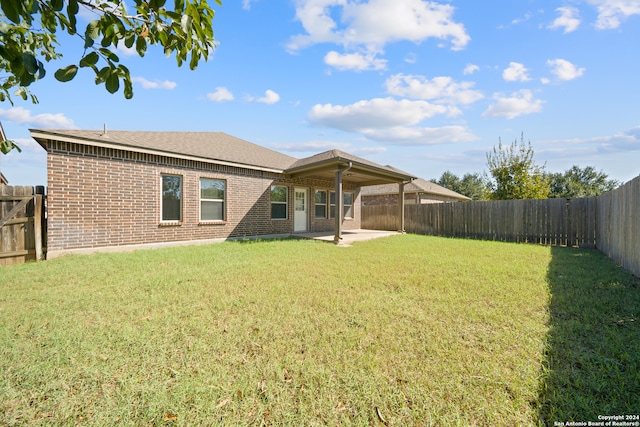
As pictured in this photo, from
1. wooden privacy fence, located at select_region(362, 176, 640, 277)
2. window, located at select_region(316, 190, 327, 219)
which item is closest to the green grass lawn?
wooden privacy fence, located at select_region(362, 176, 640, 277)

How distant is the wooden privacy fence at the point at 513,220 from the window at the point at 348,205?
11.0 feet

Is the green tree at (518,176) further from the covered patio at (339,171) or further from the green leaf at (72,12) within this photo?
the green leaf at (72,12)

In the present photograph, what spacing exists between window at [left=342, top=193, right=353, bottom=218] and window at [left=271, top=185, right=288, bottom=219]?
15.7 ft

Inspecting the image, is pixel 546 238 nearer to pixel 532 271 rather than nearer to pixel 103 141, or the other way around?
pixel 532 271

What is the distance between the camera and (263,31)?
8.73 metres

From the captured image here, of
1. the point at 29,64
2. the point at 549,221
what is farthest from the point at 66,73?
the point at 549,221

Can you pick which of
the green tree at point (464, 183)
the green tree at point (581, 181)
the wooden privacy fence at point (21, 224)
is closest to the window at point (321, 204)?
the wooden privacy fence at point (21, 224)

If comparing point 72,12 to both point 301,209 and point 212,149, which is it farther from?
point 301,209

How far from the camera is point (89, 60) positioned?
1543 millimetres

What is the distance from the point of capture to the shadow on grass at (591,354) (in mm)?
1995

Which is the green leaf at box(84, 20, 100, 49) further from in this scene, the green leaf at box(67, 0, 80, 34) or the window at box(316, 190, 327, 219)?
the window at box(316, 190, 327, 219)

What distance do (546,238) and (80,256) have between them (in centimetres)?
1630

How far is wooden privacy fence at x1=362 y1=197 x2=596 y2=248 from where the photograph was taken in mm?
10523

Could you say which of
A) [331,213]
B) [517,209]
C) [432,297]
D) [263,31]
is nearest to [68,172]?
[263,31]
